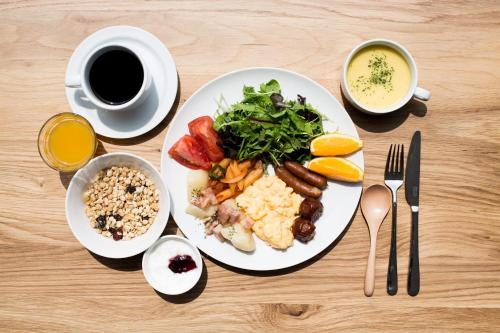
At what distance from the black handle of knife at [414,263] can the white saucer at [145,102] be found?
142cm

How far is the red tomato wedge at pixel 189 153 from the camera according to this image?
2.22 m

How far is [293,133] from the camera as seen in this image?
2.22m

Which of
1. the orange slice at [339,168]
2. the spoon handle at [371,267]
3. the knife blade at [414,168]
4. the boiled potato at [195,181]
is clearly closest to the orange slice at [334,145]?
the orange slice at [339,168]

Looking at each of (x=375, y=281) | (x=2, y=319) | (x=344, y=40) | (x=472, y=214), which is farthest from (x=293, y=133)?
(x=2, y=319)

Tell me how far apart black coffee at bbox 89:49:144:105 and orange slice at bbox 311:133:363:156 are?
3.02 ft

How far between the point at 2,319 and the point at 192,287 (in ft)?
3.51

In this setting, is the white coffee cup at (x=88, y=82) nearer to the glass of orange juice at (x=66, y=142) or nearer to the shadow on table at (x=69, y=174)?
the glass of orange juice at (x=66, y=142)

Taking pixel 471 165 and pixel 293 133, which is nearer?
pixel 293 133

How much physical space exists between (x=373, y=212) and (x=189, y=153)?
1.01 metres

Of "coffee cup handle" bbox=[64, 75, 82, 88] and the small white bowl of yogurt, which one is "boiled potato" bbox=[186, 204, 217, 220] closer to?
the small white bowl of yogurt

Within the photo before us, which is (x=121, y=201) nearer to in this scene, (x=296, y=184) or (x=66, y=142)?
(x=66, y=142)

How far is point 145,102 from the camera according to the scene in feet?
7.31

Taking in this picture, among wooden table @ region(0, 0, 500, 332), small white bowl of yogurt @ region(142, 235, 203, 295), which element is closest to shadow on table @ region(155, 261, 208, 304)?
wooden table @ region(0, 0, 500, 332)

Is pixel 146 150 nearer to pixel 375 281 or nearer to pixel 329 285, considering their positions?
pixel 329 285
